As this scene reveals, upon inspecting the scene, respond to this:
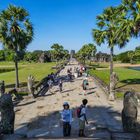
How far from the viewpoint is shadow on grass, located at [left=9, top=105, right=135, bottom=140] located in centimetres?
1450

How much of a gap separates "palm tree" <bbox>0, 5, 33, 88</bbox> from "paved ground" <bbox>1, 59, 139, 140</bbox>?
1099 centimetres

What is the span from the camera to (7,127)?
43.0 feet

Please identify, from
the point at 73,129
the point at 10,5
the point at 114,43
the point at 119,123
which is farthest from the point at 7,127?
the point at 10,5

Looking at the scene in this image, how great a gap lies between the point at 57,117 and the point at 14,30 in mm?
20409

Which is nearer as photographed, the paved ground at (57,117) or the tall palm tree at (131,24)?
the paved ground at (57,117)

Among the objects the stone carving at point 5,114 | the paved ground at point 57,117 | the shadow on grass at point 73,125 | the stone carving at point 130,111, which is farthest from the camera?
the paved ground at point 57,117

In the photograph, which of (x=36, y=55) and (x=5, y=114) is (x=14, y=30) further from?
(x=36, y=55)

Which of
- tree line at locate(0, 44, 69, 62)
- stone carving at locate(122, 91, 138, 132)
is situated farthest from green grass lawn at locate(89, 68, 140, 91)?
stone carving at locate(122, 91, 138, 132)

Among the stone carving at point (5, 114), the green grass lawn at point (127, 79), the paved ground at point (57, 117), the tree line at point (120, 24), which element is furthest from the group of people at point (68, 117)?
the green grass lawn at point (127, 79)

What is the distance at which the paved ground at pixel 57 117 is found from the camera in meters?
14.7

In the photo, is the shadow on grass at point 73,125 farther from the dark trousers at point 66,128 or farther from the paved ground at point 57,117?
the dark trousers at point 66,128

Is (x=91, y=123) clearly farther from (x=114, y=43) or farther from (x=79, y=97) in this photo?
(x=114, y=43)

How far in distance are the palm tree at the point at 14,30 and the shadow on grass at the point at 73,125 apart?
1835 cm

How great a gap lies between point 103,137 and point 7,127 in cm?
433
